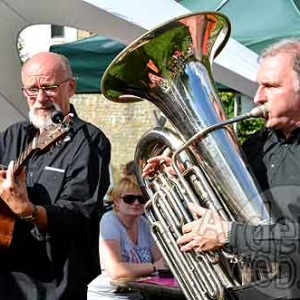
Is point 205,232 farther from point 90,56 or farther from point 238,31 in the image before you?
point 90,56

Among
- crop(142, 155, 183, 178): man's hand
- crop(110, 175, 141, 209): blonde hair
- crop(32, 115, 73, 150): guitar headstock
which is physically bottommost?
crop(110, 175, 141, 209): blonde hair

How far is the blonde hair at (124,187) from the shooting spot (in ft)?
15.8

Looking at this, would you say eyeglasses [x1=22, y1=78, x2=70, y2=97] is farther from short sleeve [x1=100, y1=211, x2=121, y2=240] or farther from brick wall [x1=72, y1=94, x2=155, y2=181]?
brick wall [x1=72, y1=94, x2=155, y2=181]

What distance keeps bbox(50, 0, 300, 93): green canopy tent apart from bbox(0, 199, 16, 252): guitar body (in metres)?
3.03

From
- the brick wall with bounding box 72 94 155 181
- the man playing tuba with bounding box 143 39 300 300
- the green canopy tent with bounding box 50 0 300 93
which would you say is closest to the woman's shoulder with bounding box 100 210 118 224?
the green canopy tent with bounding box 50 0 300 93

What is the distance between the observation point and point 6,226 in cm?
295

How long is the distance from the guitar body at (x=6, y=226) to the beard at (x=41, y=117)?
13.0 inches

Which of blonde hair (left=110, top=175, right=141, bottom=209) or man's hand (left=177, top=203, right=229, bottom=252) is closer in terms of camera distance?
man's hand (left=177, top=203, right=229, bottom=252)

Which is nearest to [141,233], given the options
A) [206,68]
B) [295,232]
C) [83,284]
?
[83,284]

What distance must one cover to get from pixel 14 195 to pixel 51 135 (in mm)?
255

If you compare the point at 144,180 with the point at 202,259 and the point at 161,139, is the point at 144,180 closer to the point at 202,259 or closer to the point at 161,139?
the point at 161,139

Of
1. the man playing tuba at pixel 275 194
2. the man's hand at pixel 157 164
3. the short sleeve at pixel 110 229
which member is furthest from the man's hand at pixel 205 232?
the short sleeve at pixel 110 229

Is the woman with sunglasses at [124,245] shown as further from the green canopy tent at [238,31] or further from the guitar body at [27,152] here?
the guitar body at [27,152]

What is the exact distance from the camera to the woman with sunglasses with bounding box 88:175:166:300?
4617mm
